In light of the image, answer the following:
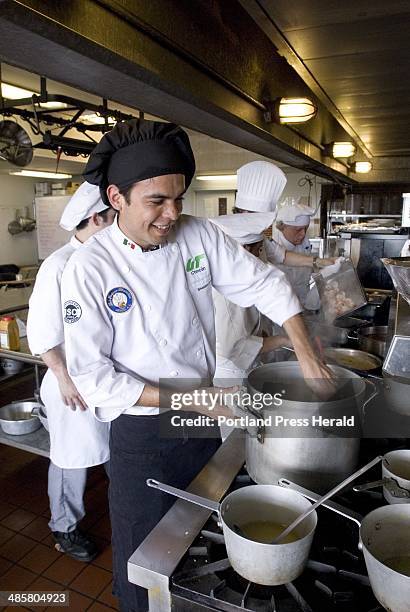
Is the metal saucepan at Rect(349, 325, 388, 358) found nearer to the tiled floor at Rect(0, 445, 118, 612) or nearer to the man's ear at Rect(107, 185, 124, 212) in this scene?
the man's ear at Rect(107, 185, 124, 212)

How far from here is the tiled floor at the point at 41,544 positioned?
215 cm

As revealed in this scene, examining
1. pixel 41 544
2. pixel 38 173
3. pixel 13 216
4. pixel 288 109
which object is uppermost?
pixel 38 173

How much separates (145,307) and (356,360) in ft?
2.90

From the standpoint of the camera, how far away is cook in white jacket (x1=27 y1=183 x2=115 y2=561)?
1.95 m

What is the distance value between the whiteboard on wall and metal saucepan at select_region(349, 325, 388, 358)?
5255 millimetres

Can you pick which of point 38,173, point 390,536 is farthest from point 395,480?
point 38,173

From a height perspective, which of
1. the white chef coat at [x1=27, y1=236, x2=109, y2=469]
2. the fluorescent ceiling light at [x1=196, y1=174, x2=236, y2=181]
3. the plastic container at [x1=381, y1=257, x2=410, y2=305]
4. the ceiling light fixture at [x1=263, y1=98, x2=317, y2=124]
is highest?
the fluorescent ceiling light at [x1=196, y1=174, x2=236, y2=181]

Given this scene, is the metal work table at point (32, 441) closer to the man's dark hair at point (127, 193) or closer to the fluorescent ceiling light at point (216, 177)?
the man's dark hair at point (127, 193)

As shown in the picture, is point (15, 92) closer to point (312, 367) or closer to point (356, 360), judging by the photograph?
point (356, 360)

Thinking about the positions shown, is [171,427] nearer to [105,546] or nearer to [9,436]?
[105,546]

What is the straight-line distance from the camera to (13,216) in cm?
916

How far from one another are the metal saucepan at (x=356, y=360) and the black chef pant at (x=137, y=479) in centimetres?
65

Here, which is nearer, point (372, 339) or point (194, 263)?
point (194, 263)

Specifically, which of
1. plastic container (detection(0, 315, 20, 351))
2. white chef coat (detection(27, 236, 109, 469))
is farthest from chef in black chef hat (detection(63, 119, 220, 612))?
plastic container (detection(0, 315, 20, 351))
